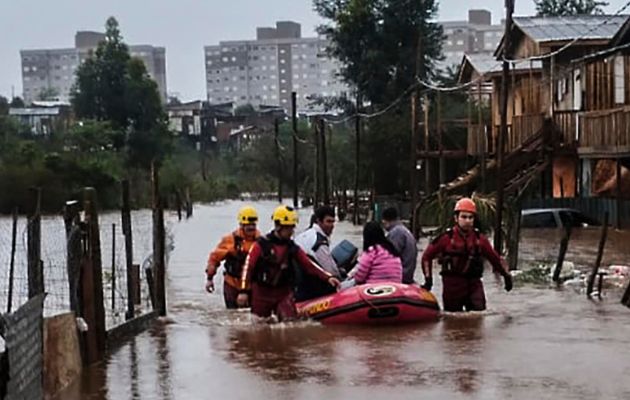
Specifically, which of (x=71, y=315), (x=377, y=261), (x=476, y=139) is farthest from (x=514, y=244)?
(x=476, y=139)

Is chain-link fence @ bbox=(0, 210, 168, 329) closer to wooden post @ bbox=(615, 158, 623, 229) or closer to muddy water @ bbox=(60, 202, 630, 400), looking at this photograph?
muddy water @ bbox=(60, 202, 630, 400)

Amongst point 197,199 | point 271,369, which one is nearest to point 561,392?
point 271,369

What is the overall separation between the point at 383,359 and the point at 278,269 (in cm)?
262

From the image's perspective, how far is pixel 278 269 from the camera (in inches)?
613

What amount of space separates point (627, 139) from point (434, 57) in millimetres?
35598

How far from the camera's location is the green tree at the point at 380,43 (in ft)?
226

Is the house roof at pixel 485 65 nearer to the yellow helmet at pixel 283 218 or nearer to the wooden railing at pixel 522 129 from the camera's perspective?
the wooden railing at pixel 522 129

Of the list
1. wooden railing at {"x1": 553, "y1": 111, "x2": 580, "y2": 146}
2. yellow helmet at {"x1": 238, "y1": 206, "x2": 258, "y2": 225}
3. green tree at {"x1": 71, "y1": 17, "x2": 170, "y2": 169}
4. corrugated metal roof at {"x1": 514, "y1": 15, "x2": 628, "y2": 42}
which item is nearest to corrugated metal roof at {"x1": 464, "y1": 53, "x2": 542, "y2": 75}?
corrugated metal roof at {"x1": 514, "y1": 15, "x2": 628, "y2": 42}

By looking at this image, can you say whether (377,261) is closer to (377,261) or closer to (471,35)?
(377,261)

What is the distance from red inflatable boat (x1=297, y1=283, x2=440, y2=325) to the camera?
16047 mm

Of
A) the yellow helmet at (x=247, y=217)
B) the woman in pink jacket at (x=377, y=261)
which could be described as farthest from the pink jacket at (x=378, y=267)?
the yellow helmet at (x=247, y=217)

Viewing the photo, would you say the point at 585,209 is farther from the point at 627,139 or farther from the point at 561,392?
the point at 561,392

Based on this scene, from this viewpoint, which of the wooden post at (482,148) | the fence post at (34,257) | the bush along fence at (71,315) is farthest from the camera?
the wooden post at (482,148)

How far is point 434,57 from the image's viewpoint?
71625mm
